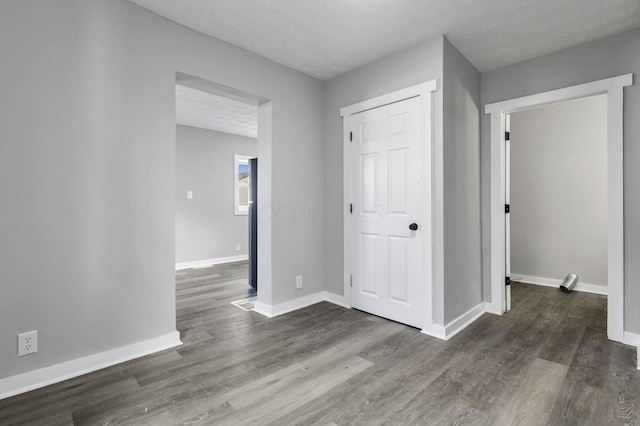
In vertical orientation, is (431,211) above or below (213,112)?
below

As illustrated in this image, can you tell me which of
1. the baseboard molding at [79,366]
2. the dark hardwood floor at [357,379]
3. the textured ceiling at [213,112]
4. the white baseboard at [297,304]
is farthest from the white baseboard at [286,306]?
the textured ceiling at [213,112]

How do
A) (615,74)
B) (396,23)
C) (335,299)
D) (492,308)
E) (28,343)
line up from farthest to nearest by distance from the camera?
(335,299) → (492,308) → (615,74) → (396,23) → (28,343)

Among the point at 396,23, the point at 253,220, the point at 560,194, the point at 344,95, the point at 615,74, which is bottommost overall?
the point at 253,220

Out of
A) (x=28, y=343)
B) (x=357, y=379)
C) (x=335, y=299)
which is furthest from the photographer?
(x=335, y=299)

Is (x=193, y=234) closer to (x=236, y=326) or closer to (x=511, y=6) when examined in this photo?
(x=236, y=326)

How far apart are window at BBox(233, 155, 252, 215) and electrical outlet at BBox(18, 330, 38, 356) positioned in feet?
15.0

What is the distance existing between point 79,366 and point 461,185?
3.26 m

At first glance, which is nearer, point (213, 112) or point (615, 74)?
point (615, 74)

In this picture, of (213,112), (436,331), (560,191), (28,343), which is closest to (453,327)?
(436,331)

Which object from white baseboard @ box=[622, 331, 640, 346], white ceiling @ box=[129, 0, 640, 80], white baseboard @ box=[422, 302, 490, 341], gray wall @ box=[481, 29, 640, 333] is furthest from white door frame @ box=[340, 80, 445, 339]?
white baseboard @ box=[622, 331, 640, 346]

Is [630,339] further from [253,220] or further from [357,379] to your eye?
[253,220]

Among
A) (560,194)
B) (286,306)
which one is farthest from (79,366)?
(560,194)

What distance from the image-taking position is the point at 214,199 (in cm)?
605

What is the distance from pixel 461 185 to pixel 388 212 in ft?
2.34
